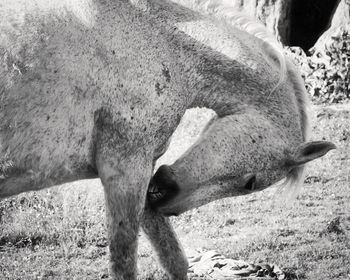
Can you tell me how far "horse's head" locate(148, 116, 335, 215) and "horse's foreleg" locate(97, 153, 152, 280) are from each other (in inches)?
9.9

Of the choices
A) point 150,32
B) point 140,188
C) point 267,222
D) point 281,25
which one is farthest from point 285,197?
point 281,25

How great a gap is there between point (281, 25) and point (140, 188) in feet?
32.8

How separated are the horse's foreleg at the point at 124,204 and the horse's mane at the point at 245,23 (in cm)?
111

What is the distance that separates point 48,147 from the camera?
4.02 metres

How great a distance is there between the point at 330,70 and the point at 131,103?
30.6 feet

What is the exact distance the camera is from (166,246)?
15.7ft

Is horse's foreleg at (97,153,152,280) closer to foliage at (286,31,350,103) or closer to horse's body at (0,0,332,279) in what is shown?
horse's body at (0,0,332,279)

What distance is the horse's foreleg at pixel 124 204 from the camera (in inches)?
162

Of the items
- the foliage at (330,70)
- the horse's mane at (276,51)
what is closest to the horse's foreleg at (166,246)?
the horse's mane at (276,51)

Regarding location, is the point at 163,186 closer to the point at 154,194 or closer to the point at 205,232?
the point at 154,194

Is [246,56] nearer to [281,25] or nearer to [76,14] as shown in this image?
[76,14]

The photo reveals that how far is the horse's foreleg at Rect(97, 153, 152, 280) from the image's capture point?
13.5 ft

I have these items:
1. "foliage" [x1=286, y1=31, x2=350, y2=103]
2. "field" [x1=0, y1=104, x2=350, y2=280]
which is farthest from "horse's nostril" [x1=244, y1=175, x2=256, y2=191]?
"foliage" [x1=286, y1=31, x2=350, y2=103]

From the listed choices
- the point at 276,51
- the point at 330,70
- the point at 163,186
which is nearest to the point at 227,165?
the point at 163,186
